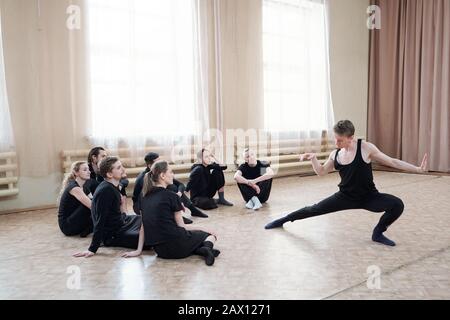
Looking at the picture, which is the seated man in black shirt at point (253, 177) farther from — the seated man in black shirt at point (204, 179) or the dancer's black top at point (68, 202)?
the dancer's black top at point (68, 202)

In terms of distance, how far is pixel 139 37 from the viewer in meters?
4.75

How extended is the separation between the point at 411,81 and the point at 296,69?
2169 millimetres

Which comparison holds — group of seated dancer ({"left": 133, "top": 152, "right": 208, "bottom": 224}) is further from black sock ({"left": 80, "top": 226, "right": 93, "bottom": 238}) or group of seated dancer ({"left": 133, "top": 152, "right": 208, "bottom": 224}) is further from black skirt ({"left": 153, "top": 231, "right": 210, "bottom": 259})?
black skirt ({"left": 153, "top": 231, "right": 210, "bottom": 259})

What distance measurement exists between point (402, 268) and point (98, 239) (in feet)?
5.83

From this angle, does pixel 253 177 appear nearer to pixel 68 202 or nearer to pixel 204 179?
pixel 204 179

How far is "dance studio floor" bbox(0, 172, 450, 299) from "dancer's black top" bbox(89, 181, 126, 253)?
12 centimetres

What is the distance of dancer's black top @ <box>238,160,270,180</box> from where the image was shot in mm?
4094

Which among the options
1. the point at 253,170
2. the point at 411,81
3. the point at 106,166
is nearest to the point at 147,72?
the point at 253,170

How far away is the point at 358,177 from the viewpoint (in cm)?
278

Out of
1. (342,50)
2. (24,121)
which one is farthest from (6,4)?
(342,50)

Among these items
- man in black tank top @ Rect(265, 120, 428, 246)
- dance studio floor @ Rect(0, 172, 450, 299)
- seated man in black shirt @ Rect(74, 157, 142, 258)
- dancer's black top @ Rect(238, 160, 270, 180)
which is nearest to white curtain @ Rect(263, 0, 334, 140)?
dancer's black top @ Rect(238, 160, 270, 180)

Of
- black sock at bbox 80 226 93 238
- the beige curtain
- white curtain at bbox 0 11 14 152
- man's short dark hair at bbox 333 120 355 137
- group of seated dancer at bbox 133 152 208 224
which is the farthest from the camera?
the beige curtain

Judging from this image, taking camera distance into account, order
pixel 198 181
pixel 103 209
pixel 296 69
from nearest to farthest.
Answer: pixel 103 209 → pixel 198 181 → pixel 296 69

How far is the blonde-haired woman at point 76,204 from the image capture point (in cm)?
302
